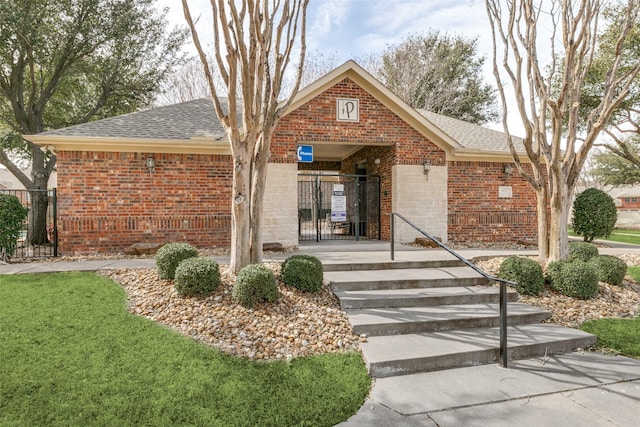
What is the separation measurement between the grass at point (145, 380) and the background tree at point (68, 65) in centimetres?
996

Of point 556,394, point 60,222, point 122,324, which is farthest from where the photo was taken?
point 60,222

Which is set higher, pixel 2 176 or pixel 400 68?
pixel 400 68

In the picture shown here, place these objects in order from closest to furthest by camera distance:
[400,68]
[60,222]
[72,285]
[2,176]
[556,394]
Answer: [556,394] → [72,285] → [60,222] → [400,68] → [2,176]

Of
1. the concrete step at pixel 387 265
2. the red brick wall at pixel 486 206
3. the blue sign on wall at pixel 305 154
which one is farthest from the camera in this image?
the red brick wall at pixel 486 206

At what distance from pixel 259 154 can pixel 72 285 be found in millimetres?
3818

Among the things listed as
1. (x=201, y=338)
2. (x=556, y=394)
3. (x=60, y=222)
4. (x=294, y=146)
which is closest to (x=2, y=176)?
(x=60, y=222)

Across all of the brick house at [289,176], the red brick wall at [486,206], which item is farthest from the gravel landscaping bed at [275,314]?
the red brick wall at [486,206]

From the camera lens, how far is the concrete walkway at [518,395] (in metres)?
2.94

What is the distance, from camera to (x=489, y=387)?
3.47 m

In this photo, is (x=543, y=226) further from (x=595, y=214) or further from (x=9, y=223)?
(x=9, y=223)

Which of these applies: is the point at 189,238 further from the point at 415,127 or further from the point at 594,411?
the point at 594,411

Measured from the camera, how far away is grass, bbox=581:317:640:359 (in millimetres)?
4348

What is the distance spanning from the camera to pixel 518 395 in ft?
10.9

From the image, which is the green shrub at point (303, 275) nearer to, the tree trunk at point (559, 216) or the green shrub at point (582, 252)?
the tree trunk at point (559, 216)
